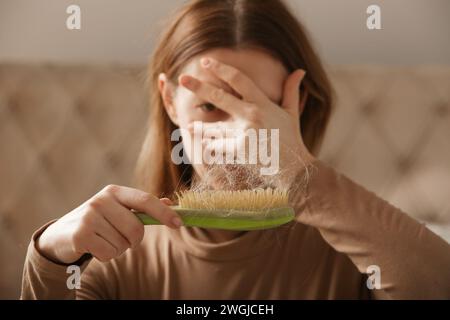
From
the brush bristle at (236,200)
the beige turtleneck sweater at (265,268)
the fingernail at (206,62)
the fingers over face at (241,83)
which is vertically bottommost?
the beige turtleneck sweater at (265,268)

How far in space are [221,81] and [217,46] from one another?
0.11 ft

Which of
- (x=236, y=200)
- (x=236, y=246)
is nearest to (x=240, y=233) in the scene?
(x=236, y=246)

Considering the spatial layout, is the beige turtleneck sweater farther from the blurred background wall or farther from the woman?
the blurred background wall

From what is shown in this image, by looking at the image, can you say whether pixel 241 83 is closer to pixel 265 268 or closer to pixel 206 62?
pixel 206 62

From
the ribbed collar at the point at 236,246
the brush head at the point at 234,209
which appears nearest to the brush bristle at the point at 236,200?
the brush head at the point at 234,209

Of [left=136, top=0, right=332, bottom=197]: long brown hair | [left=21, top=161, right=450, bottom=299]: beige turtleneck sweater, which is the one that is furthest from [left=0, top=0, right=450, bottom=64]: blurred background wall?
[left=21, top=161, right=450, bottom=299]: beige turtleneck sweater

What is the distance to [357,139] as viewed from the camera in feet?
1.64

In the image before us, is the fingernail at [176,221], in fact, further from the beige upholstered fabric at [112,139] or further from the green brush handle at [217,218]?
the beige upholstered fabric at [112,139]

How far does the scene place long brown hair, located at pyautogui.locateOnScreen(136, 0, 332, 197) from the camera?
1.30 feet

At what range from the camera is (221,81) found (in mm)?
381

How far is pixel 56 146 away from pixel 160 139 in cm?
11

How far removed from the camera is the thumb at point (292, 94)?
396 millimetres
